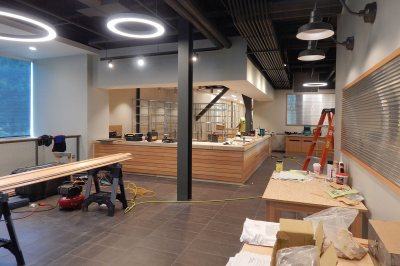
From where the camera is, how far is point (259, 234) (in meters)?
1.65

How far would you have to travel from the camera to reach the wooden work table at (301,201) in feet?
7.06

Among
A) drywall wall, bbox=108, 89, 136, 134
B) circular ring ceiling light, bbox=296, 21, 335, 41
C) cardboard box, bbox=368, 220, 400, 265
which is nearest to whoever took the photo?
cardboard box, bbox=368, 220, 400, 265

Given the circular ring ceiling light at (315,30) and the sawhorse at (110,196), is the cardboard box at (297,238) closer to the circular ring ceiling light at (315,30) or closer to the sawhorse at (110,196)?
the circular ring ceiling light at (315,30)

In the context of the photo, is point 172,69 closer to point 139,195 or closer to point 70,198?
point 139,195

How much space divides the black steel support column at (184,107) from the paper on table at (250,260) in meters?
3.32

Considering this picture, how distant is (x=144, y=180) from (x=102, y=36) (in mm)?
3481

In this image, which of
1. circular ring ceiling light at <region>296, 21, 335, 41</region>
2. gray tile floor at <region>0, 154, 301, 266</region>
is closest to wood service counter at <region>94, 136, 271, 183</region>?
gray tile floor at <region>0, 154, 301, 266</region>

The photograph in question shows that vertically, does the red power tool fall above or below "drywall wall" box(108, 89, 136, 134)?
below

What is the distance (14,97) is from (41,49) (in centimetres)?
157

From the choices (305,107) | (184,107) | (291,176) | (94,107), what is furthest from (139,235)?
(305,107)

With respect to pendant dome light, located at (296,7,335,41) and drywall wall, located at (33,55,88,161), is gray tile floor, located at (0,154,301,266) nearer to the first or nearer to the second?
pendant dome light, located at (296,7,335,41)

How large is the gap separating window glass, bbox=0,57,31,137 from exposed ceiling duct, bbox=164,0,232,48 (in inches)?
203

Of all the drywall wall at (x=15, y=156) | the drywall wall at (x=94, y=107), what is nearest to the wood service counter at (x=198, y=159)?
the drywall wall at (x=94, y=107)

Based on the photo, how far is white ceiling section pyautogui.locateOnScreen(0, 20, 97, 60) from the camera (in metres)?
5.48
